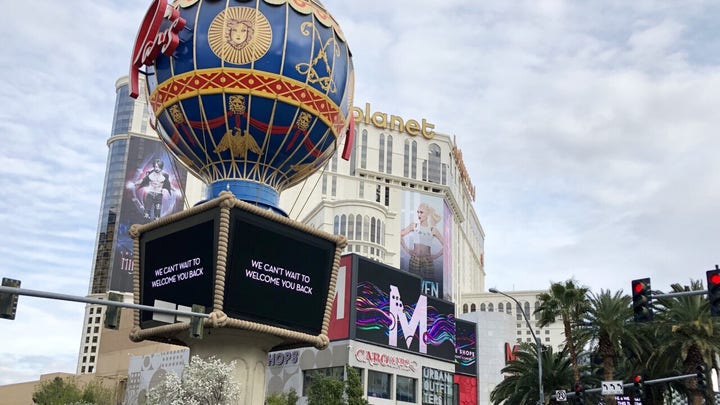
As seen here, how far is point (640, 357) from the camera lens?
41.1 m

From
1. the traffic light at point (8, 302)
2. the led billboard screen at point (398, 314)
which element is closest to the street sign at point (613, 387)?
the traffic light at point (8, 302)

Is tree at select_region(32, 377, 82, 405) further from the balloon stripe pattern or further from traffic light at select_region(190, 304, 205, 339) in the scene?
traffic light at select_region(190, 304, 205, 339)

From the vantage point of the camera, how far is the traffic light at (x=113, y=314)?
52.5 ft

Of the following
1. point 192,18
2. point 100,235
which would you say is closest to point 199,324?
point 192,18

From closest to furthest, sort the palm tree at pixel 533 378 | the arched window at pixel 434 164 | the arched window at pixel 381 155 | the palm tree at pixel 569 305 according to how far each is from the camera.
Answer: the palm tree at pixel 569 305 < the palm tree at pixel 533 378 < the arched window at pixel 381 155 < the arched window at pixel 434 164

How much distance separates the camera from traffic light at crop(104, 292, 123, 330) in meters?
16.0

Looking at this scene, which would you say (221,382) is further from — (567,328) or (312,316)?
(567,328)

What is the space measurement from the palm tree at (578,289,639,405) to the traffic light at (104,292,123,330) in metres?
28.0

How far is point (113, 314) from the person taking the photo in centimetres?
1612

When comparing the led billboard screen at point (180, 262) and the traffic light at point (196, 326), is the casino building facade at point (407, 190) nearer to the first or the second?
the led billboard screen at point (180, 262)

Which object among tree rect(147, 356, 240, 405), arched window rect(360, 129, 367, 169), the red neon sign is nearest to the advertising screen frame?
tree rect(147, 356, 240, 405)

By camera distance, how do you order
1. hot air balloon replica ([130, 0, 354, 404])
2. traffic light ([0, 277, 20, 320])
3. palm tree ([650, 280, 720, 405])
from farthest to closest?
1. palm tree ([650, 280, 720, 405])
2. hot air balloon replica ([130, 0, 354, 404])
3. traffic light ([0, 277, 20, 320])

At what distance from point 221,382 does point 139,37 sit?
15320mm

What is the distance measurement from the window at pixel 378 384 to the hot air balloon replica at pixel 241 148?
29.7m
